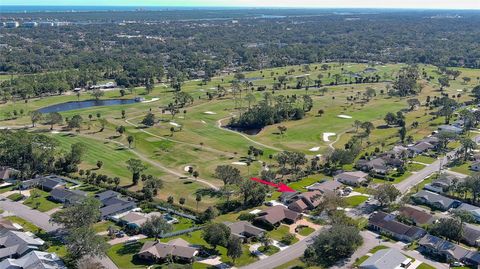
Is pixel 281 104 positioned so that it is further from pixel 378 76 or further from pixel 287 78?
pixel 378 76

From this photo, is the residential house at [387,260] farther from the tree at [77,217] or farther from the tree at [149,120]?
the tree at [149,120]

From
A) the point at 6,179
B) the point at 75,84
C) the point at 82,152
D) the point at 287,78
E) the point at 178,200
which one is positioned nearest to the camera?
the point at 178,200

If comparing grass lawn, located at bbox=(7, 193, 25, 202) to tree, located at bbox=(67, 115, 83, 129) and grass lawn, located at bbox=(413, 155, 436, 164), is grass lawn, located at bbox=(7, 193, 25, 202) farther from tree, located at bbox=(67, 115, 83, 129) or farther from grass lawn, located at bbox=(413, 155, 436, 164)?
grass lawn, located at bbox=(413, 155, 436, 164)

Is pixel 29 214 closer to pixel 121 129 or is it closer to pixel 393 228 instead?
pixel 121 129

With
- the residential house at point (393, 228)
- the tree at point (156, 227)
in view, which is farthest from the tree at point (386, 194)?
the tree at point (156, 227)

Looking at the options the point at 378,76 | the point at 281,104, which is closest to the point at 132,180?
the point at 281,104

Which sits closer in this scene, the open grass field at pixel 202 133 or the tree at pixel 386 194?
the tree at pixel 386 194
